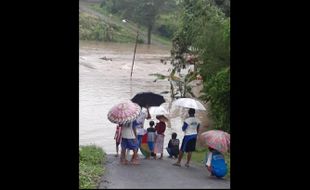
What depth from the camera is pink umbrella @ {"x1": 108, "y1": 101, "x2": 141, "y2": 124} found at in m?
8.05

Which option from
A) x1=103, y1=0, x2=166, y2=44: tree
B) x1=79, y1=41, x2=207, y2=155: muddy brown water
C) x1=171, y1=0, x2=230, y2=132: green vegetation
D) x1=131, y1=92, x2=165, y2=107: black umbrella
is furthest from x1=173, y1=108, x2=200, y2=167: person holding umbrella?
x1=103, y1=0, x2=166, y2=44: tree

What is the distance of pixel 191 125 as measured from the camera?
27.8 feet

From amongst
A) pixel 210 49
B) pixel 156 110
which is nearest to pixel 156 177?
pixel 156 110

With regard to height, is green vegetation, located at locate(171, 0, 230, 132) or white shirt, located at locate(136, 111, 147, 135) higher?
green vegetation, located at locate(171, 0, 230, 132)

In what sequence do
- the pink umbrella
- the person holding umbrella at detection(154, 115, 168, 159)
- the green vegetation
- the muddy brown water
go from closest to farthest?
the pink umbrella → the person holding umbrella at detection(154, 115, 168, 159) → the green vegetation → the muddy brown water

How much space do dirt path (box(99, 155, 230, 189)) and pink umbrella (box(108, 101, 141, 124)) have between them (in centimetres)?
71

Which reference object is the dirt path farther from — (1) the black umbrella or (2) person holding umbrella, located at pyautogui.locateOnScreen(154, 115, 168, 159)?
(1) the black umbrella

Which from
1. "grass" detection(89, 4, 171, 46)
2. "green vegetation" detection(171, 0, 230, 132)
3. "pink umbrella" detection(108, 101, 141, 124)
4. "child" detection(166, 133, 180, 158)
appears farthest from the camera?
"grass" detection(89, 4, 171, 46)

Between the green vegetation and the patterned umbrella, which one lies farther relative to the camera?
the green vegetation

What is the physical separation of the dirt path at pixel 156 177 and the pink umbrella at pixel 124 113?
0.71m

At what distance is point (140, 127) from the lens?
28.7 ft
